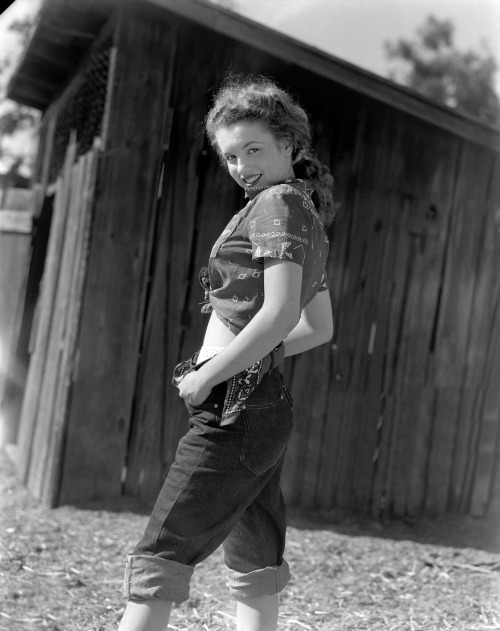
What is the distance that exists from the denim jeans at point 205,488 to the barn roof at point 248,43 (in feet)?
8.20

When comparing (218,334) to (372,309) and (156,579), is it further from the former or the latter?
(372,309)

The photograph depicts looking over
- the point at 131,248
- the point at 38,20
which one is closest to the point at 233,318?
the point at 131,248

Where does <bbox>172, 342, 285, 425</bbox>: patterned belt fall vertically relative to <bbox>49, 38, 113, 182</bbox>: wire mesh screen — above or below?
below

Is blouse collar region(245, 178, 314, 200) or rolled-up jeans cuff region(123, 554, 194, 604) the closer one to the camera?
rolled-up jeans cuff region(123, 554, 194, 604)

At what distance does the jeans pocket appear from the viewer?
6.45 ft

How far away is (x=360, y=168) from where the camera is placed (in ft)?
15.2

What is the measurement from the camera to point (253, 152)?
206cm

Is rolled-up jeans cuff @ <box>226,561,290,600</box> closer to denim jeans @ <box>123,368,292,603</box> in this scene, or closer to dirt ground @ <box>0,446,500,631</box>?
denim jeans @ <box>123,368,292,603</box>

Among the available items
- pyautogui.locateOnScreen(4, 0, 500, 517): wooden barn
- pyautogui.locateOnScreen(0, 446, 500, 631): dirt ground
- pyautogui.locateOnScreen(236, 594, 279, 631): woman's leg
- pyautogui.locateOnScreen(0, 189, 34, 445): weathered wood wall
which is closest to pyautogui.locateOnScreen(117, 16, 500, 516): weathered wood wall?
pyautogui.locateOnScreen(4, 0, 500, 517): wooden barn

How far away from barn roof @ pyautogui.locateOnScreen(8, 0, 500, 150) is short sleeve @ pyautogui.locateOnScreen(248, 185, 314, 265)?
2273 millimetres

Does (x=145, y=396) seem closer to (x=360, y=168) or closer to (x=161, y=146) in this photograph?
(x=161, y=146)

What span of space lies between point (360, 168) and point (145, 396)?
1.80 m

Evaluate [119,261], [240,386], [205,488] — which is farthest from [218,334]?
[119,261]

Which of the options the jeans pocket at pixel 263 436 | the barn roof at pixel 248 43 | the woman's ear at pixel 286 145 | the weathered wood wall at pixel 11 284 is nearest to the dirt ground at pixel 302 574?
the weathered wood wall at pixel 11 284
